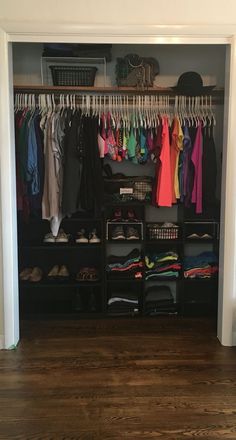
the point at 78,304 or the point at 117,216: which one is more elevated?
the point at 117,216

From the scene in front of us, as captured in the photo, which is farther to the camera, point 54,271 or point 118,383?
point 54,271

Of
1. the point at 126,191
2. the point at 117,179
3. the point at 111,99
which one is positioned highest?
the point at 111,99

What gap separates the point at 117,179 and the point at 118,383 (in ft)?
5.84

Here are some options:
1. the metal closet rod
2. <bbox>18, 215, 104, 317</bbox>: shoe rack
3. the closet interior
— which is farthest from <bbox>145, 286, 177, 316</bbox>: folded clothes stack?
the metal closet rod

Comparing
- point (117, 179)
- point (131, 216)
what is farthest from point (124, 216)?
point (117, 179)

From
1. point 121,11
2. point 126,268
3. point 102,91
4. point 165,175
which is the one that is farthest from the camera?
point 126,268

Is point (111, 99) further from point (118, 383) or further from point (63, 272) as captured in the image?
point (118, 383)

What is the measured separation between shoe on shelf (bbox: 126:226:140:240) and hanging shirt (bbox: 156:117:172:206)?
37 cm

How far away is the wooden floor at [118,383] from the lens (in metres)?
2.18

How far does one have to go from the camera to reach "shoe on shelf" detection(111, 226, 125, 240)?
3.63 metres

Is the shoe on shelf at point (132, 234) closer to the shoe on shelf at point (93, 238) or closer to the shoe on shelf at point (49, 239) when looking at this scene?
the shoe on shelf at point (93, 238)

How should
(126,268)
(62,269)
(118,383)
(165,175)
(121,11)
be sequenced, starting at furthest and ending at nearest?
(62,269) → (126,268) → (165,175) → (121,11) → (118,383)

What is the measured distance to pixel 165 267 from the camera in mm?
3723

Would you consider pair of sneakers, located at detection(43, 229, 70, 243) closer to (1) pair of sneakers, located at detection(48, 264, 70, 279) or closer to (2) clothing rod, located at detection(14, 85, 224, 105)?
(1) pair of sneakers, located at detection(48, 264, 70, 279)
